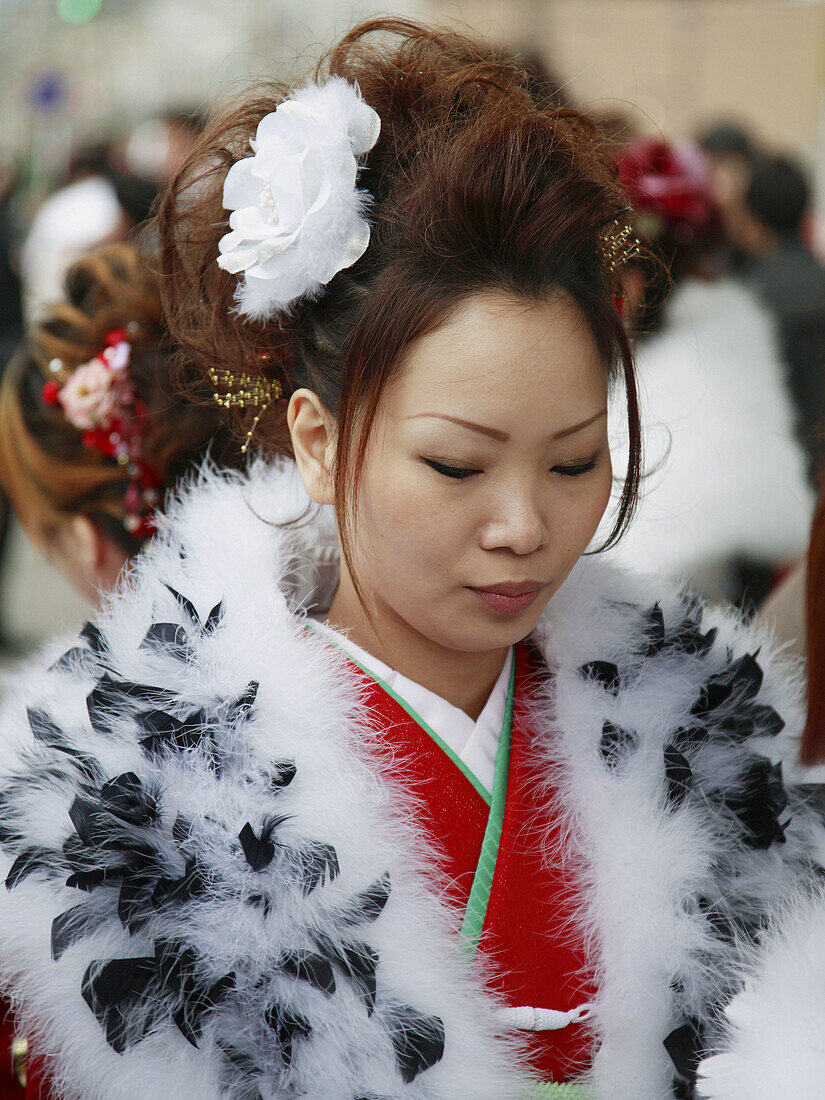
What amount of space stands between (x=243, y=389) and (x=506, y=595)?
17.1 inches

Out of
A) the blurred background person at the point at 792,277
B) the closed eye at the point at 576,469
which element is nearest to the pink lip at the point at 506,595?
the closed eye at the point at 576,469

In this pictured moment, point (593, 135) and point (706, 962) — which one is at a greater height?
point (593, 135)

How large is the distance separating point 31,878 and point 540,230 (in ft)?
2.68

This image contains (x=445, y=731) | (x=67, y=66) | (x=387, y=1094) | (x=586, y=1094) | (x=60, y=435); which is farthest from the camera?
(x=67, y=66)

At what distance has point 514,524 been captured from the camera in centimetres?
107

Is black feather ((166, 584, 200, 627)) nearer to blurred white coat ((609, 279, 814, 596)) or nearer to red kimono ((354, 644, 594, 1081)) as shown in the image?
red kimono ((354, 644, 594, 1081))

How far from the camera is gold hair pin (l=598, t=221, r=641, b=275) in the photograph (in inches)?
47.5

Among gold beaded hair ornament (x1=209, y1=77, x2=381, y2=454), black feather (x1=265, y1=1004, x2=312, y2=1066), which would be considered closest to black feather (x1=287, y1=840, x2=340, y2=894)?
black feather (x1=265, y1=1004, x2=312, y2=1066)

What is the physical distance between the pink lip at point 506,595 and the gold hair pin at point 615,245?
0.37 meters

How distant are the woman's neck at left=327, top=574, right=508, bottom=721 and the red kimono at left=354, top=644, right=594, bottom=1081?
0.04 m

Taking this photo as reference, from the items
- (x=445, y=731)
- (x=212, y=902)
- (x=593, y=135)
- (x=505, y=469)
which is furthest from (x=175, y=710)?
(x=593, y=135)

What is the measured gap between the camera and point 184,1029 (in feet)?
3.35

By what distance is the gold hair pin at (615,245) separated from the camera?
1.21 meters

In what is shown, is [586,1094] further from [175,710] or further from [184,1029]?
[175,710]
